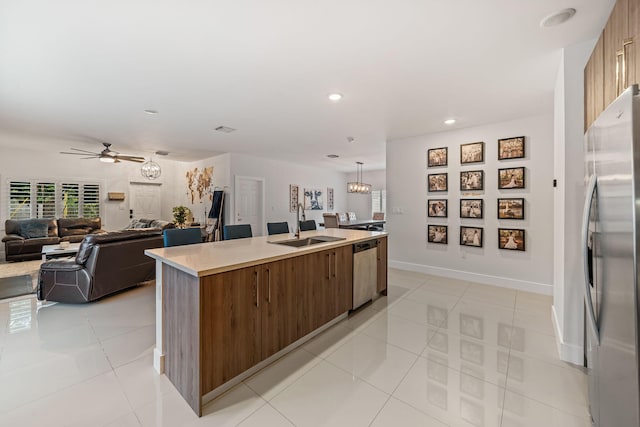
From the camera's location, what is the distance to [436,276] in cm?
460

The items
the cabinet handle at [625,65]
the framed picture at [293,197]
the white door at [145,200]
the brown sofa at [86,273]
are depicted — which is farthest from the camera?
the framed picture at [293,197]

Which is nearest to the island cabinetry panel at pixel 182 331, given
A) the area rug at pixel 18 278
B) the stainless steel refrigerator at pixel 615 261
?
the stainless steel refrigerator at pixel 615 261

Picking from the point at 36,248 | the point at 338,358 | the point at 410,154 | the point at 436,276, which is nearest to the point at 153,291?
the point at 338,358

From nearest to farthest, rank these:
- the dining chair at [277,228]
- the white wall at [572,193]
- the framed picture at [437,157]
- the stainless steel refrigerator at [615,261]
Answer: the stainless steel refrigerator at [615,261], the white wall at [572,193], the dining chair at [277,228], the framed picture at [437,157]

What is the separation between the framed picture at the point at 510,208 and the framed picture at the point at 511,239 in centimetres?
21

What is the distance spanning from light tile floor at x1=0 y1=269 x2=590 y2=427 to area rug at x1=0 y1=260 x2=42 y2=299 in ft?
2.83

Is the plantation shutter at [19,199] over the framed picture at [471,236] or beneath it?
over

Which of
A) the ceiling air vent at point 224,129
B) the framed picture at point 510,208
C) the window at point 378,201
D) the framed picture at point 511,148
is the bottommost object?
the framed picture at point 510,208

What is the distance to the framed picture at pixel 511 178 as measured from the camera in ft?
12.8

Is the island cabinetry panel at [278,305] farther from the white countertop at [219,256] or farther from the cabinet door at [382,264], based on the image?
the cabinet door at [382,264]

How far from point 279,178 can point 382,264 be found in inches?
199

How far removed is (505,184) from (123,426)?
16.5 ft

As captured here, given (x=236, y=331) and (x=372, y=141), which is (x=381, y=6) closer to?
(x=236, y=331)

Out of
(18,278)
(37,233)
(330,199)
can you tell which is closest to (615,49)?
(18,278)
